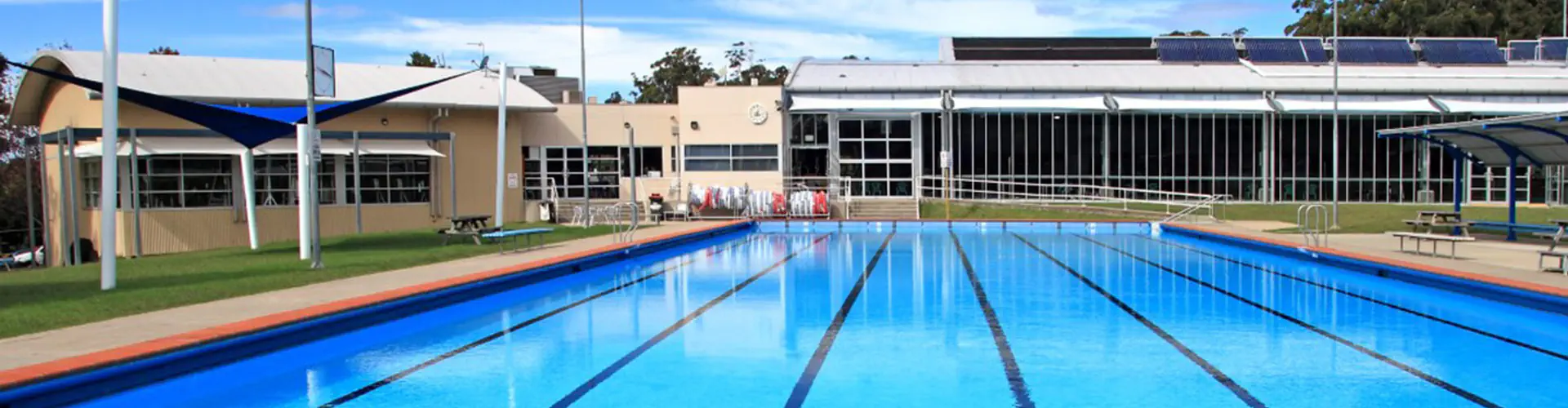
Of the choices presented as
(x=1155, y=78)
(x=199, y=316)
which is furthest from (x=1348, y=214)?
(x=199, y=316)

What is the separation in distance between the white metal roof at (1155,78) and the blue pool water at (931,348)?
60.5ft

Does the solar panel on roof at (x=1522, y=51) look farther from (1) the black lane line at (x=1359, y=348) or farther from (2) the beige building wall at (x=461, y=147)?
(1) the black lane line at (x=1359, y=348)

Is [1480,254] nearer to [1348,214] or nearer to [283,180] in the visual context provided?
[1348,214]

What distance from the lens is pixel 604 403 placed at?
6.79 metres

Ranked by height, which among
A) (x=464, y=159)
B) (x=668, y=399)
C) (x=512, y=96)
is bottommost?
(x=668, y=399)

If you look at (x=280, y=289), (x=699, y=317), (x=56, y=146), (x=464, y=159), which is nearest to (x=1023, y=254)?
(x=699, y=317)

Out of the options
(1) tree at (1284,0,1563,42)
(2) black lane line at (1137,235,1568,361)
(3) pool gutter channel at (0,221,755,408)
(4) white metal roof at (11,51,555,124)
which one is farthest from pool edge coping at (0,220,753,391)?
(1) tree at (1284,0,1563,42)

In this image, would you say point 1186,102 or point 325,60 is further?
point 1186,102

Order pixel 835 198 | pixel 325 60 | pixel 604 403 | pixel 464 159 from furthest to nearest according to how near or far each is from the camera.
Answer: pixel 835 198 → pixel 464 159 → pixel 325 60 → pixel 604 403

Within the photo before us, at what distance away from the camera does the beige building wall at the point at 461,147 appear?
23.3m

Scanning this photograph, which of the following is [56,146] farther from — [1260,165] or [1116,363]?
[1260,165]

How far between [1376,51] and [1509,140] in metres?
19.7

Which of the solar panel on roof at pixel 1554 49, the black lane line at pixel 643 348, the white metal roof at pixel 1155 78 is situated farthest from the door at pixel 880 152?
the solar panel on roof at pixel 1554 49

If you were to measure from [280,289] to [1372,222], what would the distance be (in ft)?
73.5
